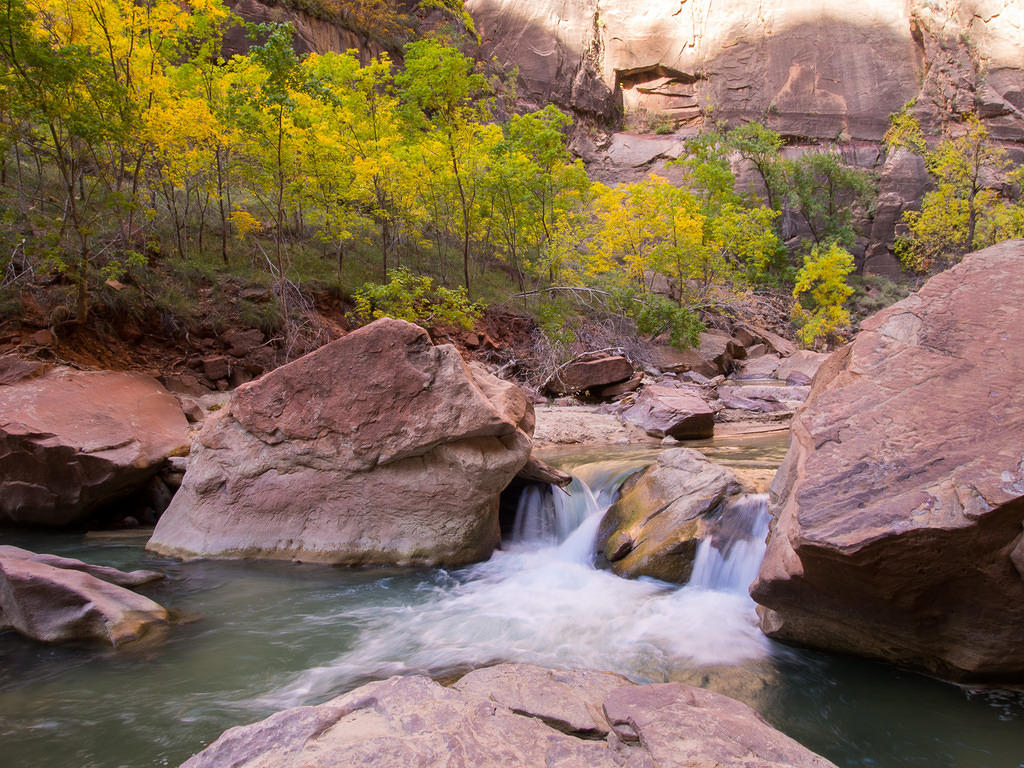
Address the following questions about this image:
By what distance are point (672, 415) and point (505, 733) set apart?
9.82m

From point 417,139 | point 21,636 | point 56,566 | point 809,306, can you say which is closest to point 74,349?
point 56,566

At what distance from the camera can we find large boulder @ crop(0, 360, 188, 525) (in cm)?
748

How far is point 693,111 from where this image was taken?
45.6 meters

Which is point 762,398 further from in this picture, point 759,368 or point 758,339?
point 758,339

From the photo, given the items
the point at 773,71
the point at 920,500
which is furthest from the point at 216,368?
the point at 773,71

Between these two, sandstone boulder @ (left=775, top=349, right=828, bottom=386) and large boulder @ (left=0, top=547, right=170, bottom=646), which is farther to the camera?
sandstone boulder @ (left=775, top=349, right=828, bottom=386)

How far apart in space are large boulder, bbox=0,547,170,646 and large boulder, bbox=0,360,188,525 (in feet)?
9.82

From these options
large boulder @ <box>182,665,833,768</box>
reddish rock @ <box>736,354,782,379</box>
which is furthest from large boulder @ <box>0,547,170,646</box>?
reddish rock @ <box>736,354,782,379</box>

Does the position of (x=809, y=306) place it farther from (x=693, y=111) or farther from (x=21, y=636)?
(x=21, y=636)

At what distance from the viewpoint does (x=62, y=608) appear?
15.2ft

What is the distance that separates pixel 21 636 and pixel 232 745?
3.63m

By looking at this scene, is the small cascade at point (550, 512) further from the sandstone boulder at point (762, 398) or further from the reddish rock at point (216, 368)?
the reddish rock at point (216, 368)

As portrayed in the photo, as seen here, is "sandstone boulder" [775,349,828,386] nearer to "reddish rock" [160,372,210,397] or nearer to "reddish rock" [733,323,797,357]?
"reddish rock" [733,323,797,357]

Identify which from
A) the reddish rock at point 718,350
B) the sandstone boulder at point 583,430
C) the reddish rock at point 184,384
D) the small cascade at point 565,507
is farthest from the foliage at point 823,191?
the reddish rock at point 184,384
